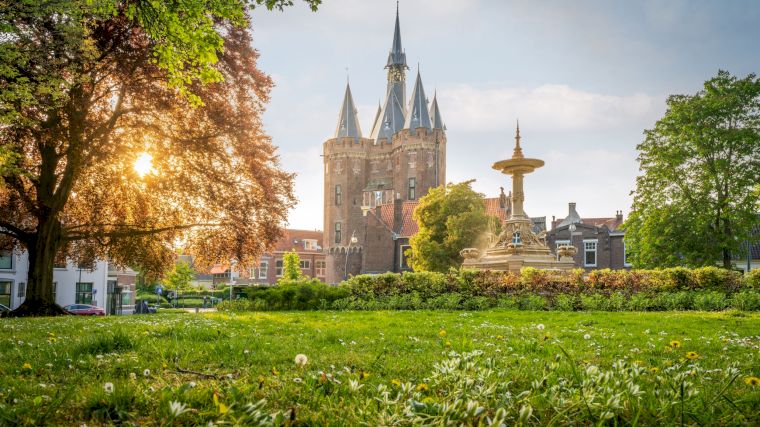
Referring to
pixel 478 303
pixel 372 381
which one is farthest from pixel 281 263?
pixel 372 381

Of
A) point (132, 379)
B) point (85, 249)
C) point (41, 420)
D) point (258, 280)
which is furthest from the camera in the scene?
point (258, 280)

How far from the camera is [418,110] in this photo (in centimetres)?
7475

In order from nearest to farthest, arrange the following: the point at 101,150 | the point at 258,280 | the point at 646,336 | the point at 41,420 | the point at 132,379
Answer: the point at 41,420 < the point at 132,379 < the point at 646,336 < the point at 101,150 < the point at 258,280

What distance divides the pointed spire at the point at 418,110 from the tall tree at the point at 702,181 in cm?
4268

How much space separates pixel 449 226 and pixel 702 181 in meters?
17.4

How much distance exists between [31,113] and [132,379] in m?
15.3

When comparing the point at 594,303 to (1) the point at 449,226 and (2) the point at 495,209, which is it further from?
(2) the point at 495,209

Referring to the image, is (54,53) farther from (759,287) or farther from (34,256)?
(759,287)

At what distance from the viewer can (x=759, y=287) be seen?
639 inches

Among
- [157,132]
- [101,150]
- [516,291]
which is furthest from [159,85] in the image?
[516,291]

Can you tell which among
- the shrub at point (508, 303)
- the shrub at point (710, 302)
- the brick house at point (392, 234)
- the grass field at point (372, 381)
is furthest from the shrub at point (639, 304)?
the brick house at point (392, 234)

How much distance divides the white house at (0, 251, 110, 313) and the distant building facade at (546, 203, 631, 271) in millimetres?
42298

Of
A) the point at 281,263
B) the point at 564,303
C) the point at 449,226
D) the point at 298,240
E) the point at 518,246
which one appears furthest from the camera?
the point at 298,240

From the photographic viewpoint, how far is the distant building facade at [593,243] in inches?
2062
